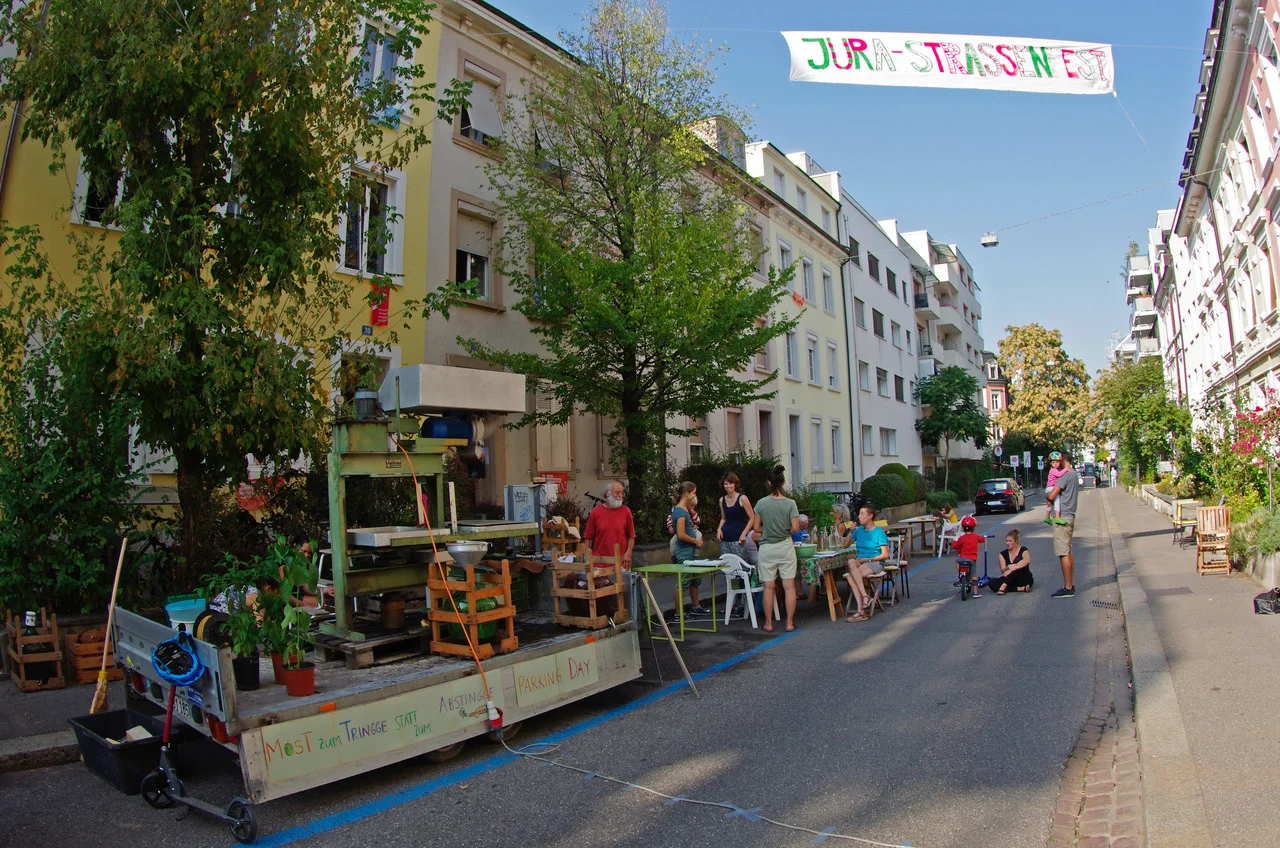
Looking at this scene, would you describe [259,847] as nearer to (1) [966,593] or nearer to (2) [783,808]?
(2) [783,808]

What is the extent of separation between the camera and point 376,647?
5.59 meters

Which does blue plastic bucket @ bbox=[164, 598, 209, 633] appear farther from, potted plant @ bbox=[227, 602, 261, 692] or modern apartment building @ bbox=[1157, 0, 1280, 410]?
modern apartment building @ bbox=[1157, 0, 1280, 410]

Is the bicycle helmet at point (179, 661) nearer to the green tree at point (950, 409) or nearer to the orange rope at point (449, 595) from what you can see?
the orange rope at point (449, 595)

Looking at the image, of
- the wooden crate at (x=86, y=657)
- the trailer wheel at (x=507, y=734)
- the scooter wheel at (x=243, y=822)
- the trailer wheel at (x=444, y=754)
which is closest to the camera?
the scooter wheel at (x=243, y=822)

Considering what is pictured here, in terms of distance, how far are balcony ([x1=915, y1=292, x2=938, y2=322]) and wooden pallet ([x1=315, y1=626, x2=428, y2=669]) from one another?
44.6 metres

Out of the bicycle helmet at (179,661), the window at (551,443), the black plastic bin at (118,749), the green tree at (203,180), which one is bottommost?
the black plastic bin at (118,749)

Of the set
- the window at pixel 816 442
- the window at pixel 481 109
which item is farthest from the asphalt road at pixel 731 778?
the window at pixel 816 442

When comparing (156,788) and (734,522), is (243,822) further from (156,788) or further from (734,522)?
(734,522)

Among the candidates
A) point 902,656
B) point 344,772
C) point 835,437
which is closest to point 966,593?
point 902,656

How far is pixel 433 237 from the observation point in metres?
15.3

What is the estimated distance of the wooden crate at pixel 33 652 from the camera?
7203 millimetres

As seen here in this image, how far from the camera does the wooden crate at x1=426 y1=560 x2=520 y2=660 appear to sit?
216 inches

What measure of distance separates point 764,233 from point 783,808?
2496 centimetres

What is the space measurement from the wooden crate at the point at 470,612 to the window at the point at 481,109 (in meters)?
12.4
